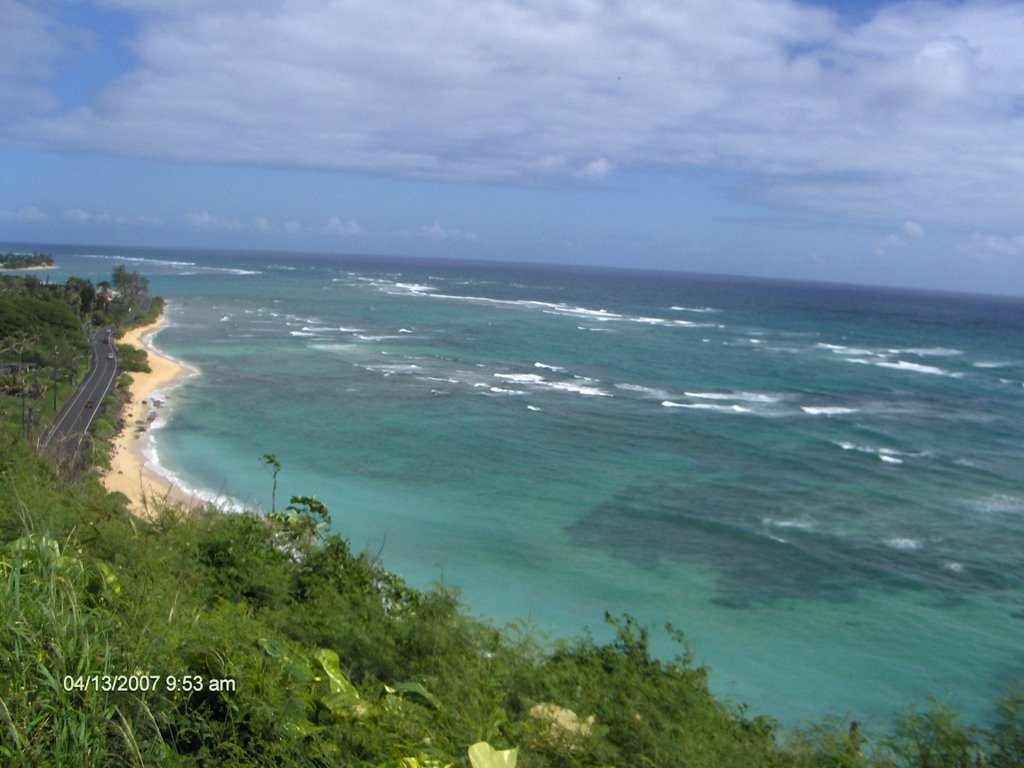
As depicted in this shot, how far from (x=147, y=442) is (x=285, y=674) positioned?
100.0 ft

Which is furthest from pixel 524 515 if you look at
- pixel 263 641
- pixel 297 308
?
pixel 297 308

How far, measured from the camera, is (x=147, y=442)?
3388cm

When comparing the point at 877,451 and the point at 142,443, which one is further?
the point at 877,451

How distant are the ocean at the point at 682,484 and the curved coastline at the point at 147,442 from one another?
2.53ft

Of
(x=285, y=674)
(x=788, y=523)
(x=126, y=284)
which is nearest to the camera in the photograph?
(x=285, y=674)

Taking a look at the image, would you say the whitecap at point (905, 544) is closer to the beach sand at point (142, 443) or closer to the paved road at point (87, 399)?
the beach sand at point (142, 443)

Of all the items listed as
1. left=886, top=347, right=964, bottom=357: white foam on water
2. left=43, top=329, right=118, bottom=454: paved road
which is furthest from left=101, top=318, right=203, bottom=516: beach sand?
left=886, top=347, right=964, bottom=357: white foam on water

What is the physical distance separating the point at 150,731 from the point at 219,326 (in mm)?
69534

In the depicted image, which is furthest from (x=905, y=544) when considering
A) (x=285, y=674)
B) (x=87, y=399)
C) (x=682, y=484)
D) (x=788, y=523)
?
(x=87, y=399)

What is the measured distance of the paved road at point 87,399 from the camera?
3049 centimetres

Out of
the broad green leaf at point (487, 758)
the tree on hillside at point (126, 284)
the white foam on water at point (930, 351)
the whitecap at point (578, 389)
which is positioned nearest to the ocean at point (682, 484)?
the whitecap at point (578, 389)

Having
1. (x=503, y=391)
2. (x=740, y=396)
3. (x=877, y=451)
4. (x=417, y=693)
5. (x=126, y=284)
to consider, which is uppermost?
(x=126, y=284)

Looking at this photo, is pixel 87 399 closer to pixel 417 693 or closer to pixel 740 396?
pixel 740 396

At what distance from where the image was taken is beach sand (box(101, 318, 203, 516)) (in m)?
25.3
